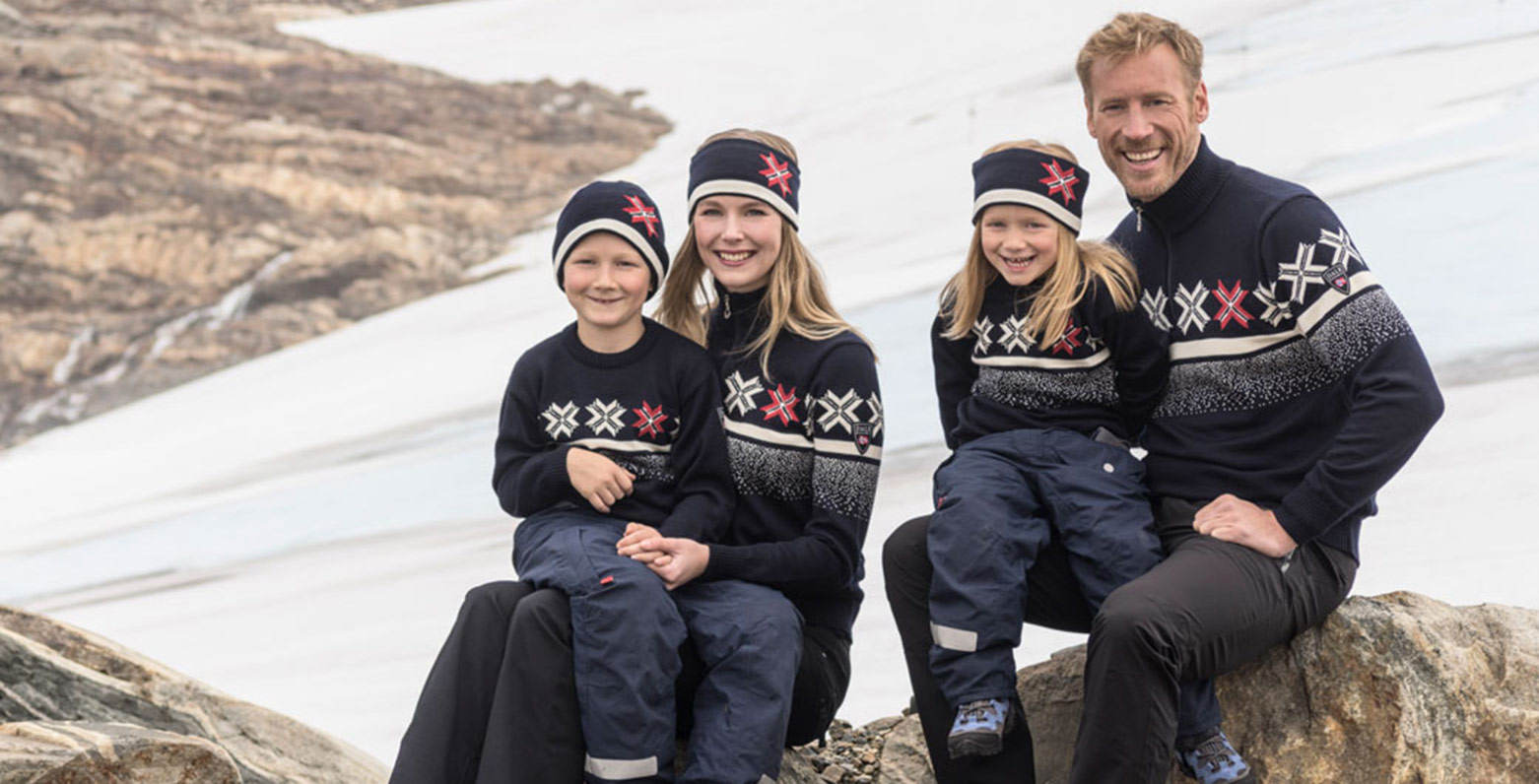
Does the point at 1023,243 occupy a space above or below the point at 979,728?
above

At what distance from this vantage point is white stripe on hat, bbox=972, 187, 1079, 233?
2605mm

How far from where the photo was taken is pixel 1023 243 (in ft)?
8.54

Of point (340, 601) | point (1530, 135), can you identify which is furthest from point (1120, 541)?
point (1530, 135)

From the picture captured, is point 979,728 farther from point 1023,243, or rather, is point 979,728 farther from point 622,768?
point 1023,243

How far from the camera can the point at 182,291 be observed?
1187cm

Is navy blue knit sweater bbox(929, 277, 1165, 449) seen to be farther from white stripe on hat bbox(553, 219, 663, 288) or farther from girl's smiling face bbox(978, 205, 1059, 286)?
white stripe on hat bbox(553, 219, 663, 288)

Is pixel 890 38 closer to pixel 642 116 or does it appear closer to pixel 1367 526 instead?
pixel 642 116

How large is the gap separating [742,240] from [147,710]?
1.50 m

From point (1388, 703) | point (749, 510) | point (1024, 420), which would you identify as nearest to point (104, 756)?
point (749, 510)

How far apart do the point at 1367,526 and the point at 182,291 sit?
9044mm

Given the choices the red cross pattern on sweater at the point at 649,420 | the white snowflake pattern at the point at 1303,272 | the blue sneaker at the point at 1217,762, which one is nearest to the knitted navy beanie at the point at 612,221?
the red cross pattern on sweater at the point at 649,420

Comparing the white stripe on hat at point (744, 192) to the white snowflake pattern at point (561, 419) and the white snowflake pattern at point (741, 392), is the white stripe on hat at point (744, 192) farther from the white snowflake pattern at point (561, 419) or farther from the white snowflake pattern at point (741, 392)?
the white snowflake pattern at point (561, 419)

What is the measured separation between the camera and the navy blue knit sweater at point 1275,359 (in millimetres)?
2328

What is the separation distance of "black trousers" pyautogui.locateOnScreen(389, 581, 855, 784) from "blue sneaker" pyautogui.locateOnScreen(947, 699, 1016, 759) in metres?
0.54
